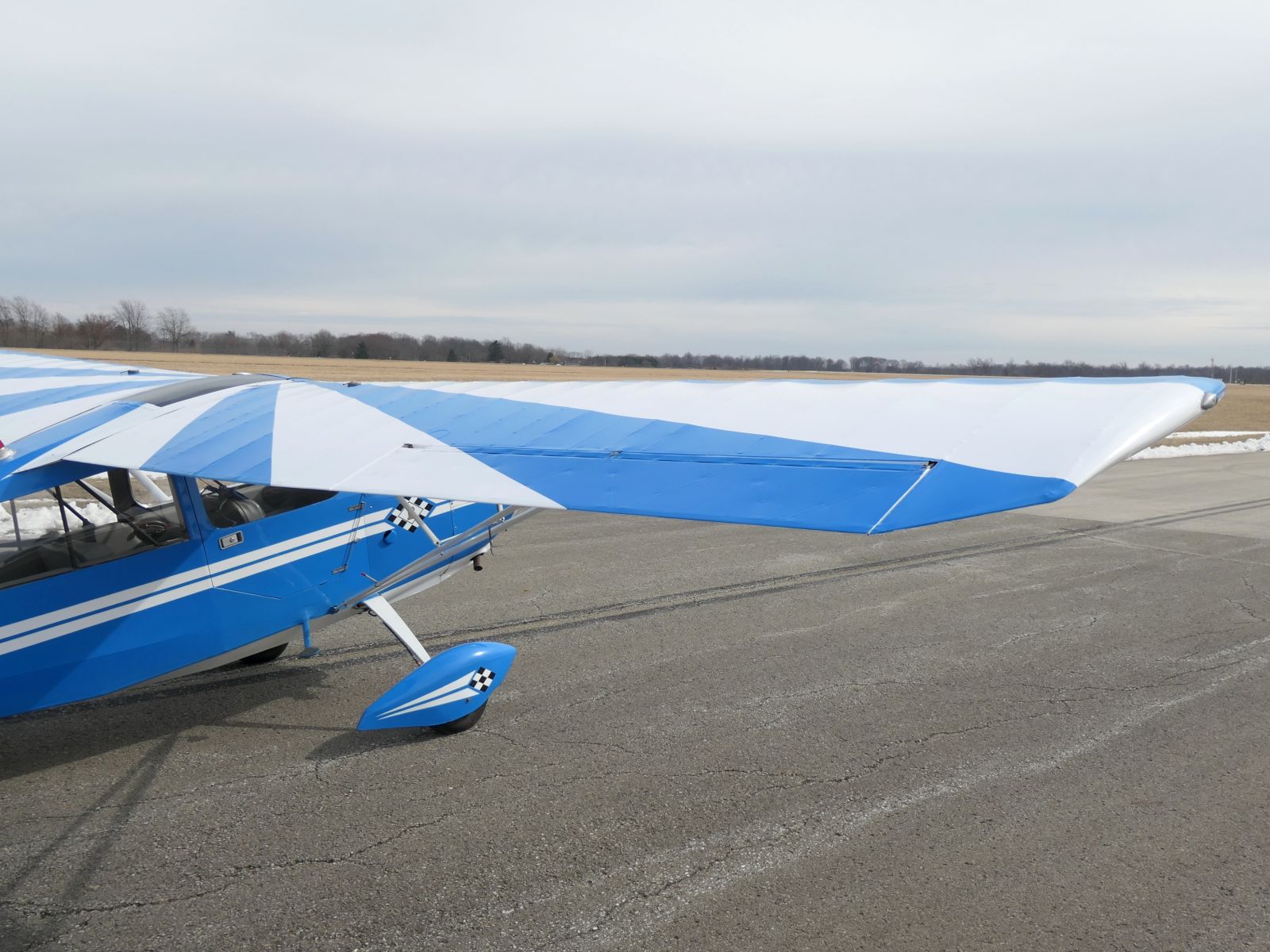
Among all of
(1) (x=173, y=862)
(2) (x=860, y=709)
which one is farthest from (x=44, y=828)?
(2) (x=860, y=709)

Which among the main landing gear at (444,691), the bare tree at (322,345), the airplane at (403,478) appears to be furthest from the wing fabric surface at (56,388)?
the bare tree at (322,345)

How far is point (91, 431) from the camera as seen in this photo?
4.85 meters

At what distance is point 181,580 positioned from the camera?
4805 millimetres

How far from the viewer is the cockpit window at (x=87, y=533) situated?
4.48 m

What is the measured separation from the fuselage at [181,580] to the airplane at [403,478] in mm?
11

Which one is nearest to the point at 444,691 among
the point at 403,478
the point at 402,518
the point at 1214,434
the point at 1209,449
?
the point at 402,518

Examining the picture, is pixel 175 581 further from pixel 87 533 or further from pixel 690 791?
pixel 690 791

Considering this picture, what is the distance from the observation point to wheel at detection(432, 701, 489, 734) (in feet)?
17.0

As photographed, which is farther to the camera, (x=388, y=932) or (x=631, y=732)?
(x=631, y=732)

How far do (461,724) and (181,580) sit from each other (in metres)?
1.72

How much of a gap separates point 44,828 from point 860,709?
4457 millimetres

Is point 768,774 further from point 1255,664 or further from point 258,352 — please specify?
point 258,352

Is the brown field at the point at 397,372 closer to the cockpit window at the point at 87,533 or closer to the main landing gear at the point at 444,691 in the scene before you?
the main landing gear at the point at 444,691

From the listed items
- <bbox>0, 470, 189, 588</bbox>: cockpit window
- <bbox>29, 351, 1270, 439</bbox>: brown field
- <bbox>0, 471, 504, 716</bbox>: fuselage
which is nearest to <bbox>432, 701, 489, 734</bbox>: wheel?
<bbox>0, 471, 504, 716</bbox>: fuselage
